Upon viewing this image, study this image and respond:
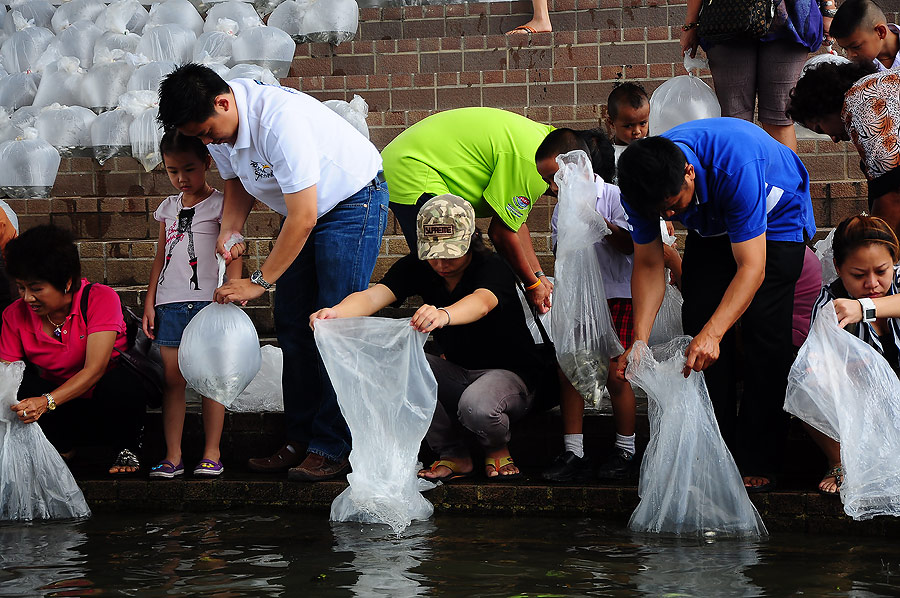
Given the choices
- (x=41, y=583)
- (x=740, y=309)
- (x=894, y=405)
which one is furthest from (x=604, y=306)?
(x=41, y=583)

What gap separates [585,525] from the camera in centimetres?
353

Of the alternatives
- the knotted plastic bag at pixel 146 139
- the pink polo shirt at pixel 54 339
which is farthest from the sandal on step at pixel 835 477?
the knotted plastic bag at pixel 146 139

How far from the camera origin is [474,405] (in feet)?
12.5

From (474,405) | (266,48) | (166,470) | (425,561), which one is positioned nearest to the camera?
(425,561)

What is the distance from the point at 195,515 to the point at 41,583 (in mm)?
928

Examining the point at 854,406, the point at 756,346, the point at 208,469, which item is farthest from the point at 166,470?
the point at 854,406

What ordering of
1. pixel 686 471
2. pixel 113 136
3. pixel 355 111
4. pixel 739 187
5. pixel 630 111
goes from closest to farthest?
pixel 739 187
pixel 686 471
pixel 630 111
pixel 355 111
pixel 113 136

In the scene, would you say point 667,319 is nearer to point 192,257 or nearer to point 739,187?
point 739,187

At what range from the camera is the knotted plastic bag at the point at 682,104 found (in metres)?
4.82

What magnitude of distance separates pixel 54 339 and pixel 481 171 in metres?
1.82

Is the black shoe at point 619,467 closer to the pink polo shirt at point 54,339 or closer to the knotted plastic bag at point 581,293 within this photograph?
the knotted plastic bag at point 581,293

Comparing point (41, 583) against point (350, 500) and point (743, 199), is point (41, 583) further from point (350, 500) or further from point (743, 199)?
point (743, 199)

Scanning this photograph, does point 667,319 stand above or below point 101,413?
above

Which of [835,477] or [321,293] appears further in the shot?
[321,293]
